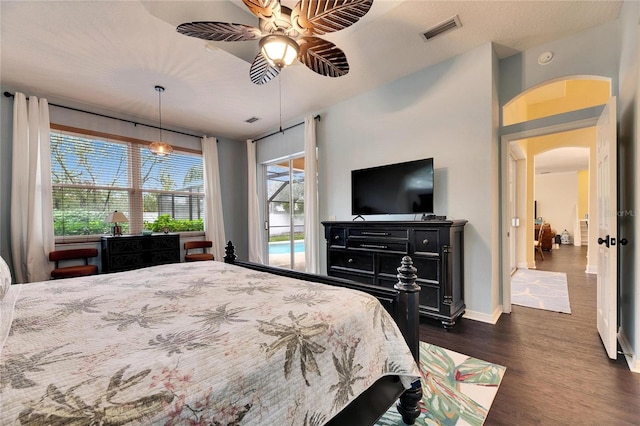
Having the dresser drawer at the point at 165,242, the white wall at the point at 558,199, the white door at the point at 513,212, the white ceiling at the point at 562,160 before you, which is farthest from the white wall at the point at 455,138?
the white wall at the point at 558,199

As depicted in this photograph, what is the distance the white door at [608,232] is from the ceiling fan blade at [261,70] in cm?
272

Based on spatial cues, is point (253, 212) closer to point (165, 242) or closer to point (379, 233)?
point (165, 242)

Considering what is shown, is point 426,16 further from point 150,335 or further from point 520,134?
point 150,335

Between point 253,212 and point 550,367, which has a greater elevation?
point 253,212

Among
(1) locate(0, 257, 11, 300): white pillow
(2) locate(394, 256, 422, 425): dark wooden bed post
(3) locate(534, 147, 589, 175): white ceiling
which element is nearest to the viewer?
(1) locate(0, 257, 11, 300): white pillow

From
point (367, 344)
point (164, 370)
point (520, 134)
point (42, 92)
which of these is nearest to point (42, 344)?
point (164, 370)

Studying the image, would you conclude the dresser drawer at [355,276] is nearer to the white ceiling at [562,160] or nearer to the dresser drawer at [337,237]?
the dresser drawer at [337,237]

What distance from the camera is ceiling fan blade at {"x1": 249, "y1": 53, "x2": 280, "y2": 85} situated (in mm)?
2356

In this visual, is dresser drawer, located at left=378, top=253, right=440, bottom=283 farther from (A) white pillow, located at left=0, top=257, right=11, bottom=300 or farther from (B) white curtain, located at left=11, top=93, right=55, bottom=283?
(B) white curtain, located at left=11, top=93, right=55, bottom=283

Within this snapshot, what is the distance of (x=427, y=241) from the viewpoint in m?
2.88

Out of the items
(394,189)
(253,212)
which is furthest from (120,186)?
(394,189)

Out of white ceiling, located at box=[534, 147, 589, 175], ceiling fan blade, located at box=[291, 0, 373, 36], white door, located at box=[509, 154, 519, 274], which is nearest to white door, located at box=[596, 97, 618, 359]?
ceiling fan blade, located at box=[291, 0, 373, 36]

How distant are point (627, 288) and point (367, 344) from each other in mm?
2612

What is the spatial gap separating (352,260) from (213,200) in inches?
128
